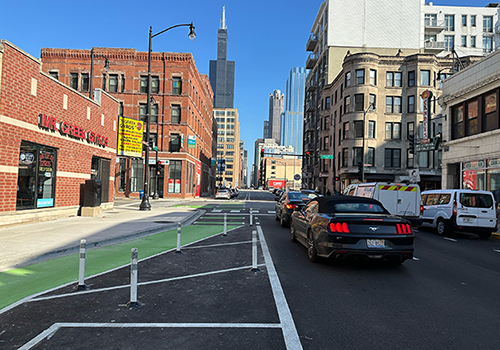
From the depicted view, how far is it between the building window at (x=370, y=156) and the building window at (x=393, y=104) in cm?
535

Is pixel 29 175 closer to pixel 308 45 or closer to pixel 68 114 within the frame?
pixel 68 114

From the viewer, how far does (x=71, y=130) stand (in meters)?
15.9

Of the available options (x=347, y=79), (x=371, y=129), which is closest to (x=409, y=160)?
(x=371, y=129)

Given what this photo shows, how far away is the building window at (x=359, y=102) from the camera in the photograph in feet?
134

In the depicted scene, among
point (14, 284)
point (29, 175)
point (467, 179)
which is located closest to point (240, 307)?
point (14, 284)

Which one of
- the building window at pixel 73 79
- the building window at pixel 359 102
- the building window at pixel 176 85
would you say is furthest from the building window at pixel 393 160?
the building window at pixel 73 79

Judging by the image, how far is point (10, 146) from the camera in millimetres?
11945

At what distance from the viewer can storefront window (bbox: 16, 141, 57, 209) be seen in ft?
42.1

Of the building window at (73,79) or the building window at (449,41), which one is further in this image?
the building window at (449,41)

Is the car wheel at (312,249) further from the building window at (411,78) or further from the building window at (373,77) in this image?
the building window at (411,78)

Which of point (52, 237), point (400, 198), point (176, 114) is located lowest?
point (52, 237)

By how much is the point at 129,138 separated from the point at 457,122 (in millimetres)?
22599

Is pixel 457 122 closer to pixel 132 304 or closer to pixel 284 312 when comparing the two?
pixel 284 312

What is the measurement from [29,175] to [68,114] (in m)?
3.72
